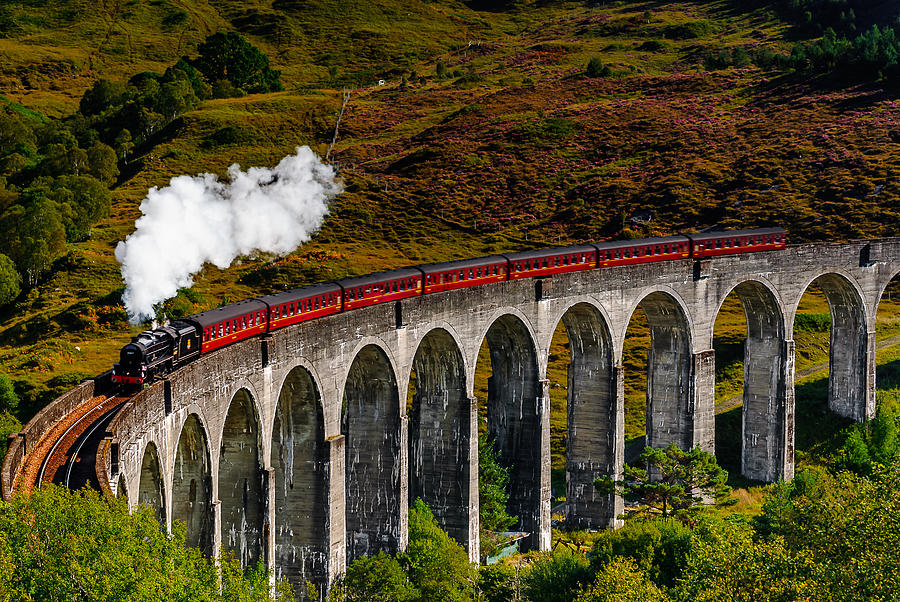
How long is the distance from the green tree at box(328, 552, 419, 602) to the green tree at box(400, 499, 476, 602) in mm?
940

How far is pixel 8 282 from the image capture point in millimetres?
85750

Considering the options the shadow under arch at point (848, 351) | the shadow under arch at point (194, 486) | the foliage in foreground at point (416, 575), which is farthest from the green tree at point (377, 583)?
the shadow under arch at point (848, 351)

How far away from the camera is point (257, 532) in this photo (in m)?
41.8

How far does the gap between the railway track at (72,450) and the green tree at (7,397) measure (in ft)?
108

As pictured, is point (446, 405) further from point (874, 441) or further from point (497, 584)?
point (874, 441)

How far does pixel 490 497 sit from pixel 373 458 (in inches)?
307

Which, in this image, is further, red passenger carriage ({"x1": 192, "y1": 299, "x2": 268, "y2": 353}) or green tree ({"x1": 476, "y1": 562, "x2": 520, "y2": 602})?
green tree ({"x1": 476, "y1": 562, "x2": 520, "y2": 602})

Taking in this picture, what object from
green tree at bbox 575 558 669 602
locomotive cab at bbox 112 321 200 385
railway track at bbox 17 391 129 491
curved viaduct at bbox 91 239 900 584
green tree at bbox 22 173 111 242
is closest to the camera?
railway track at bbox 17 391 129 491

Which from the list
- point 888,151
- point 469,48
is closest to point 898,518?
point 888,151

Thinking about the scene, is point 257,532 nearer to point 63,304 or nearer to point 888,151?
point 63,304

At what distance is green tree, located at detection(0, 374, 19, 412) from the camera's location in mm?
66600

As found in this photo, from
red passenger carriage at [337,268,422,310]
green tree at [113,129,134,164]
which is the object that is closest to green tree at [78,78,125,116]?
green tree at [113,129,134,164]

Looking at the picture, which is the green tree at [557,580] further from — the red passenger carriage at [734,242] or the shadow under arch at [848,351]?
the shadow under arch at [848,351]

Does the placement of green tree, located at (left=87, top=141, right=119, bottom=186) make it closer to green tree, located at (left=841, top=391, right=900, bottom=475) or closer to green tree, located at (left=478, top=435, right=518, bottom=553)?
green tree, located at (left=478, top=435, right=518, bottom=553)
